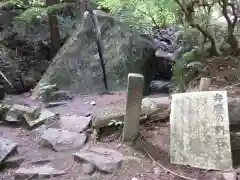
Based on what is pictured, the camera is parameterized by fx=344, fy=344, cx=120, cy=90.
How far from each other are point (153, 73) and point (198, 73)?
4.14 meters

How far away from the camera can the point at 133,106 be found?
13.6 feet

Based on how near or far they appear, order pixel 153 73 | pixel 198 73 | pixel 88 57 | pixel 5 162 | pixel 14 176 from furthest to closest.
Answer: pixel 153 73 < pixel 88 57 < pixel 198 73 < pixel 5 162 < pixel 14 176

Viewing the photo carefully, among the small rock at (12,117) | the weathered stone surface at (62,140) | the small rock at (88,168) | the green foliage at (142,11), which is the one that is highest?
the green foliage at (142,11)

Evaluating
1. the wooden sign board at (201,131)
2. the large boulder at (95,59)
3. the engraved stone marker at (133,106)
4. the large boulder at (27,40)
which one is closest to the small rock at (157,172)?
the wooden sign board at (201,131)

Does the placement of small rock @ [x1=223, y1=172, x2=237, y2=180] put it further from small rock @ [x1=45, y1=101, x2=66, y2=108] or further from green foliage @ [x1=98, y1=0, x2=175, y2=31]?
small rock @ [x1=45, y1=101, x2=66, y2=108]

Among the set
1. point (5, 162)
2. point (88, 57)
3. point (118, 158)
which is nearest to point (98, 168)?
point (118, 158)

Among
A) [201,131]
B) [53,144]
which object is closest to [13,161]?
[53,144]

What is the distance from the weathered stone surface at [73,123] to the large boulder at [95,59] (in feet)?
8.54

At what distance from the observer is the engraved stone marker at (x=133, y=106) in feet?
13.3

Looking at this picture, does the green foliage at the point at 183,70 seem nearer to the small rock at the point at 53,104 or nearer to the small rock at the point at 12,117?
the small rock at the point at 53,104

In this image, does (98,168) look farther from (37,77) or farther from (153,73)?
(37,77)

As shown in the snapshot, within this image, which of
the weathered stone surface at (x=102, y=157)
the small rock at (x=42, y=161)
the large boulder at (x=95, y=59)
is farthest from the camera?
the large boulder at (x=95, y=59)

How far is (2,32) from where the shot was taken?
11.3 meters

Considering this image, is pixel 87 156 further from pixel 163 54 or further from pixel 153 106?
pixel 163 54
